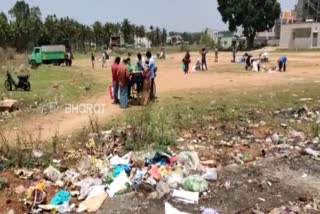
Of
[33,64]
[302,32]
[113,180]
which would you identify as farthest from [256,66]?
[302,32]

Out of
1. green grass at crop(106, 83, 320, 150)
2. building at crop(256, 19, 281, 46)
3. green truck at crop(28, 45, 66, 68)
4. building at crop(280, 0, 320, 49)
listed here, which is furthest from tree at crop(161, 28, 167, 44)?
green grass at crop(106, 83, 320, 150)

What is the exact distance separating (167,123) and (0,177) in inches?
164

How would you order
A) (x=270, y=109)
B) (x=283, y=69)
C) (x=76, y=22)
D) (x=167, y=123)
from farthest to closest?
(x=76, y=22)
(x=283, y=69)
(x=270, y=109)
(x=167, y=123)

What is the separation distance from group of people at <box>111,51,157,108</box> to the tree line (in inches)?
1761

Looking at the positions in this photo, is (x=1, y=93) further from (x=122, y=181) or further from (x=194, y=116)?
(x=122, y=181)

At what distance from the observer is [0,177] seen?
23.5 feet

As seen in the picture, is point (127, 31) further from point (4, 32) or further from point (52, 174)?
point (52, 174)

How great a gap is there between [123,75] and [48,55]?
86.9ft

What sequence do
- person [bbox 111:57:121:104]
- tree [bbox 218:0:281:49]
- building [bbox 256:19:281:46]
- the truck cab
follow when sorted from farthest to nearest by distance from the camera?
1. building [bbox 256:19:281:46]
2. tree [bbox 218:0:281:49]
3. the truck cab
4. person [bbox 111:57:121:104]

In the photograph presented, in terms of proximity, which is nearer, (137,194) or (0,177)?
(137,194)

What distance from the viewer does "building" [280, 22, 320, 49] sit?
58219 mm

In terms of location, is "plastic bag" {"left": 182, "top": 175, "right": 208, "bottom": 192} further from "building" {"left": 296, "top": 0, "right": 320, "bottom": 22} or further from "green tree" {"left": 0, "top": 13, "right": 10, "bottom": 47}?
"building" {"left": 296, "top": 0, "right": 320, "bottom": 22}

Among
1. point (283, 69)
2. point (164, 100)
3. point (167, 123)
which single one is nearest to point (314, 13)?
point (283, 69)

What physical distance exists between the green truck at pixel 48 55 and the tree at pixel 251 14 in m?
32.6
